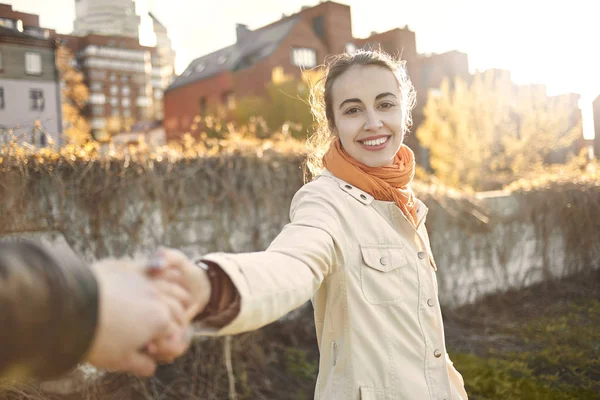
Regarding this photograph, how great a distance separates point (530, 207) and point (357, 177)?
21.5 feet

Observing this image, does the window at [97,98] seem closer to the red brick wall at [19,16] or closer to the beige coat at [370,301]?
the red brick wall at [19,16]

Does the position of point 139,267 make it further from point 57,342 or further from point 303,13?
point 303,13

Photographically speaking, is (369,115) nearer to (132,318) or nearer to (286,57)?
(132,318)

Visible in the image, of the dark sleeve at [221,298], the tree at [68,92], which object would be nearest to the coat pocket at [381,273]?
the dark sleeve at [221,298]

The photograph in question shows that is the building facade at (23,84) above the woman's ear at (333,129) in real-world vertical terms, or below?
above

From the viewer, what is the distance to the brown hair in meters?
1.98

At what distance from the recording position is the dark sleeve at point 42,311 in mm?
686

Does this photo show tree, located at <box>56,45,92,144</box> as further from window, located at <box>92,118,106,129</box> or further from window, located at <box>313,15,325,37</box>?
window, located at <box>92,118,106,129</box>

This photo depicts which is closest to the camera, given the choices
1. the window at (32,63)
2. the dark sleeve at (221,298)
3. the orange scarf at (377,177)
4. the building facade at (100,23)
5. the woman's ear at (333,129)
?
the dark sleeve at (221,298)

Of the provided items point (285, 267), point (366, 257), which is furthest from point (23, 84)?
point (285, 267)

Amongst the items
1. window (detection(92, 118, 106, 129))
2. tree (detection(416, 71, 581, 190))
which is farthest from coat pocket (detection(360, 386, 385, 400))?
window (detection(92, 118, 106, 129))

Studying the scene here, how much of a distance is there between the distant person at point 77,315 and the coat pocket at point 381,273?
34.7 inches

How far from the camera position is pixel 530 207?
7512 millimetres

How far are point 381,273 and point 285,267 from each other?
0.60 meters
